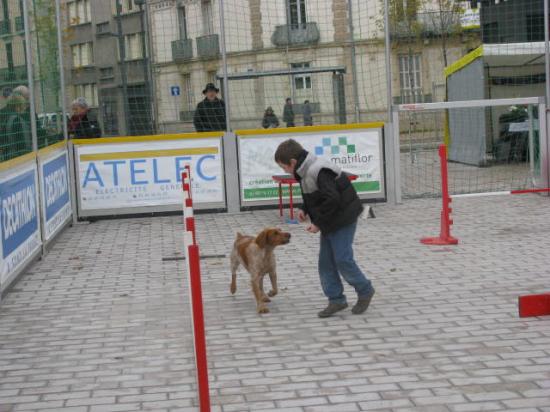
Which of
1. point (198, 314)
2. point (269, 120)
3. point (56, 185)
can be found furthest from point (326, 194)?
point (269, 120)

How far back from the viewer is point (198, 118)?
15.1 metres

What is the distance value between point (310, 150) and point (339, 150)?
0.48 m

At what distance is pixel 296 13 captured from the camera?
1562cm

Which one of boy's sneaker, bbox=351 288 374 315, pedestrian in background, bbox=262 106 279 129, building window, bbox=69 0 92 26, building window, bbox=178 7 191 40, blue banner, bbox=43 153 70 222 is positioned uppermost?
building window, bbox=69 0 92 26

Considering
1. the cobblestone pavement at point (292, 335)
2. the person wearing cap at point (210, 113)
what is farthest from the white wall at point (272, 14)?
the cobblestone pavement at point (292, 335)

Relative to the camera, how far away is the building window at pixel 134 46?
15.6 meters

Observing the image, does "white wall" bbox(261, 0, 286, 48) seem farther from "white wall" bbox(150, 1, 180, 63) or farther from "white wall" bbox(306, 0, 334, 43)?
"white wall" bbox(150, 1, 180, 63)

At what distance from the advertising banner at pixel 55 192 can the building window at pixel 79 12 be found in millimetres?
2632

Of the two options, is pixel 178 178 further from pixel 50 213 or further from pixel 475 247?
pixel 475 247

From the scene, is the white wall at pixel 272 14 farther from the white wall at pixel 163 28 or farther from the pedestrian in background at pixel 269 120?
the white wall at pixel 163 28

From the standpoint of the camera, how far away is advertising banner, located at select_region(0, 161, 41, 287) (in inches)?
340

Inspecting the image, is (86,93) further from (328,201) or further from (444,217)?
(328,201)

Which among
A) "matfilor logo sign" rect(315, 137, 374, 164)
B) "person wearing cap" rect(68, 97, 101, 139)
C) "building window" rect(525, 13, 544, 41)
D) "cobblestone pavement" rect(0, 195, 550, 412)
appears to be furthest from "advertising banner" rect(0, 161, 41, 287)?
"building window" rect(525, 13, 544, 41)

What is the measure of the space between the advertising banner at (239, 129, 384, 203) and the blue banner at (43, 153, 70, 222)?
2855 millimetres
